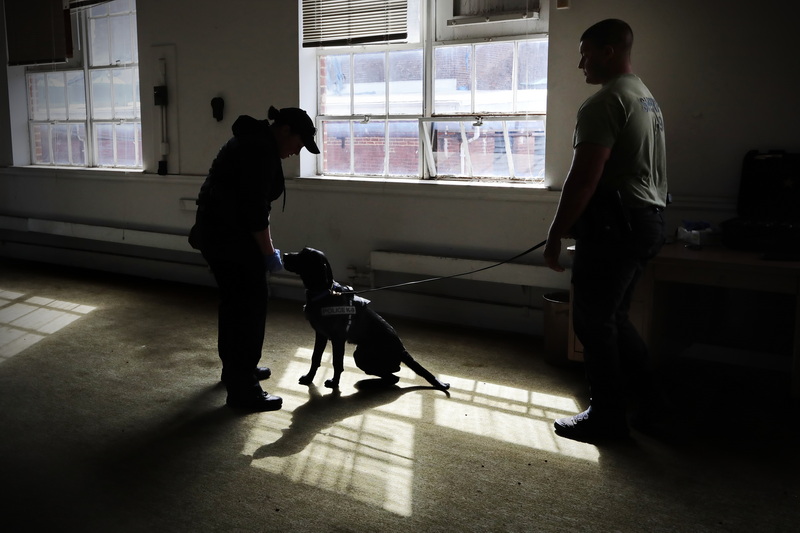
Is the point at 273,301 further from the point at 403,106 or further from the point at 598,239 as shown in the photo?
the point at 598,239

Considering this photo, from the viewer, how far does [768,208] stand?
3635mm

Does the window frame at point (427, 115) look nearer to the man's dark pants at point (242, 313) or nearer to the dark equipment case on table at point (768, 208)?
the dark equipment case on table at point (768, 208)

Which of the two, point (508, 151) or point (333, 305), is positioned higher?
point (508, 151)

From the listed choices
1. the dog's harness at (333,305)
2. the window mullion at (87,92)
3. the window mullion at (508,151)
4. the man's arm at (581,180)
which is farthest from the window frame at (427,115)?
the window mullion at (87,92)

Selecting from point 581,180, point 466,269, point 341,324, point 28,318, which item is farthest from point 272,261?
point 28,318

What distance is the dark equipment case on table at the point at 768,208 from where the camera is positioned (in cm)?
334

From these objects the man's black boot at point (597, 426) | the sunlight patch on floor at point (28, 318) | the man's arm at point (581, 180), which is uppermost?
the man's arm at point (581, 180)

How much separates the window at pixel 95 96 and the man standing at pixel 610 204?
4.84 meters

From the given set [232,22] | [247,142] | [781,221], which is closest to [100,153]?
[232,22]

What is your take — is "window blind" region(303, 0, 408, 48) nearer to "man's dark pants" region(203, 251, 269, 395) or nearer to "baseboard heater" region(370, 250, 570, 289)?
A: "baseboard heater" region(370, 250, 570, 289)

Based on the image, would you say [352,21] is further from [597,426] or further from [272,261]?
[597,426]

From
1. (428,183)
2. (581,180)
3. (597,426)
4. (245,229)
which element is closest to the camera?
(581,180)

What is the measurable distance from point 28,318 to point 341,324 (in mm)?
2783

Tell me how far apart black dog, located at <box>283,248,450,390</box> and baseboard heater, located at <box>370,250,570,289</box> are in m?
1.11
